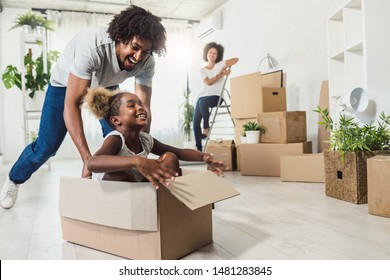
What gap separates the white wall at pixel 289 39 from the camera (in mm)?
2400

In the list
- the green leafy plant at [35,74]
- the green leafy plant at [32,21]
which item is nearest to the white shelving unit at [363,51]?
the green leafy plant at [32,21]

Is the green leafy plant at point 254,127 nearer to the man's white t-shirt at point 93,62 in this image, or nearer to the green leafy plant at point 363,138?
the green leafy plant at point 363,138

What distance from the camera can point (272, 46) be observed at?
2.90 meters

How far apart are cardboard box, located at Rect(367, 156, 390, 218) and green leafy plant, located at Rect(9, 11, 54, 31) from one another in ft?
4.55

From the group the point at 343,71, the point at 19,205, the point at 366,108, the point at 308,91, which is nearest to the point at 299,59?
the point at 308,91

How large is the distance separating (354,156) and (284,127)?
0.81 metres

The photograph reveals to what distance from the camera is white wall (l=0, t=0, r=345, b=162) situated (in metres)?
2.39

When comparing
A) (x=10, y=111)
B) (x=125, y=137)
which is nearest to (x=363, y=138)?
(x=125, y=137)

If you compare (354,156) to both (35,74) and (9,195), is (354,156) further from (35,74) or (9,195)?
(35,74)

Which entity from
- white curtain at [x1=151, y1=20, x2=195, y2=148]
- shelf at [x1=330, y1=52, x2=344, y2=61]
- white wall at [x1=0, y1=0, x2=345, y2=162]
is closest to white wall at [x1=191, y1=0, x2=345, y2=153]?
white wall at [x1=0, y1=0, x2=345, y2=162]

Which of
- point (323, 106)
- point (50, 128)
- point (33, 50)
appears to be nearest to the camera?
point (50, 128)

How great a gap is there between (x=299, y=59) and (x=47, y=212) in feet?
6.73

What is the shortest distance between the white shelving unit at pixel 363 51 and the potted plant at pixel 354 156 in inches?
5.1

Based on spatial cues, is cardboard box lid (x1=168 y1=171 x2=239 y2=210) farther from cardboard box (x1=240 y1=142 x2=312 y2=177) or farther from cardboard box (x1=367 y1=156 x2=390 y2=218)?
cardboard box (x1=240 y1=142 x2=312 y2=177)
